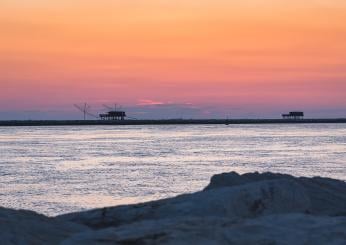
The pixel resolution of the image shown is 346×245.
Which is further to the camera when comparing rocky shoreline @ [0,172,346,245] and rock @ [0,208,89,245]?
rock @ [0,208,89,245]

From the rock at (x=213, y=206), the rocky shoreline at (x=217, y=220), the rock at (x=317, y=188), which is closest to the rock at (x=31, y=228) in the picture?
the rocky shoreline at (x=217, y=220)

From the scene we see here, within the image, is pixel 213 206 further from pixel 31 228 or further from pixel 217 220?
pixel 31 228

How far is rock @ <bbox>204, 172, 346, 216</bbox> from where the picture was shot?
8734 millimetres

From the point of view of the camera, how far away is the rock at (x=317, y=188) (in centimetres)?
873

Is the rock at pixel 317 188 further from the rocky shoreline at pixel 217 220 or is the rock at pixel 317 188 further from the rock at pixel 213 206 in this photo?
the rock at pixel 213 206

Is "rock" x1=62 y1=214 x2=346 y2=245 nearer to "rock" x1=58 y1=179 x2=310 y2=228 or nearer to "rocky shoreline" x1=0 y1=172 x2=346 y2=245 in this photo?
"rocky shoreline" x1=0 y1=172 x2=346 y2=245

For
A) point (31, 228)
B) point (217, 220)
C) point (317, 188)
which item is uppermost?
point (217, 220)

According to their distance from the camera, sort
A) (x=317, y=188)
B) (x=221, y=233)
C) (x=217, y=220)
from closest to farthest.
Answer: (x=221, y=233)
(x=217, y=220)
(x=317, y=188)

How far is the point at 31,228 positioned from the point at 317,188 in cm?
418

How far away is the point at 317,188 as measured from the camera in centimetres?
934

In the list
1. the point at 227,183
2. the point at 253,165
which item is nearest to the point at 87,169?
the point at 253,165

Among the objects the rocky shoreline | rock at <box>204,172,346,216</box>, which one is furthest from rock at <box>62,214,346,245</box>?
rock at <box>204,172,346,216</box>

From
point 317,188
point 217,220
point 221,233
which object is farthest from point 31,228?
point 317,188

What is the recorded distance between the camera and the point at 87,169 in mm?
47719
